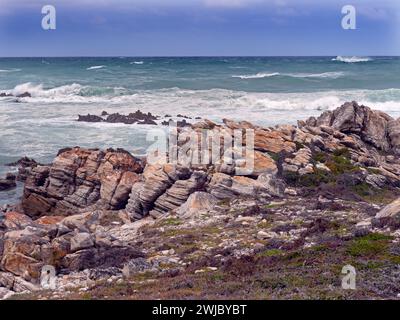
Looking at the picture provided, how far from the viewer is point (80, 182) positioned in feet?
73.3

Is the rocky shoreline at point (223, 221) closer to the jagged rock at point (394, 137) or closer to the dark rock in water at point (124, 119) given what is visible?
the jagged rock at point (394, 137)

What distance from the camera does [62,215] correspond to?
68.7 ft

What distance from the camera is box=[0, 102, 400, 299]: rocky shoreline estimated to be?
11195mm

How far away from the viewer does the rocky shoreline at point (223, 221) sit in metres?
11.2

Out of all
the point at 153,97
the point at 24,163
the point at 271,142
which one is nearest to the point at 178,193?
the point at 271,142

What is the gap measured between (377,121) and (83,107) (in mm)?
33627

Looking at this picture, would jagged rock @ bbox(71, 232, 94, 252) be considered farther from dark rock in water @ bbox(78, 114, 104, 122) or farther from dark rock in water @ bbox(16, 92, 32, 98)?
dark rock in water @ bbox(16, 92, 32, 98)

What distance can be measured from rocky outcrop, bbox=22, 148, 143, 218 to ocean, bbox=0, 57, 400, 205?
7.17ft

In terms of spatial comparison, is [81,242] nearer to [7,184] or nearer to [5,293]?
[5,293]

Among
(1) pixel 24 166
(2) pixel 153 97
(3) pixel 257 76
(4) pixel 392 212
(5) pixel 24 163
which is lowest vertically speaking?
(1) pixel 24 166

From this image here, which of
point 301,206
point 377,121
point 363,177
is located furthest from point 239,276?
point 377,121

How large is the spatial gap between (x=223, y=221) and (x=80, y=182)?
7.85 meters

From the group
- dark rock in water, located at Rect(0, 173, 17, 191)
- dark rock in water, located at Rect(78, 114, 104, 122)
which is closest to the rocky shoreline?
dark rock in water, located at Rect(0, 173, 17, 191)

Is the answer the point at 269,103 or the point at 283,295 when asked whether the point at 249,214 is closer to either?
the point at 283,295
